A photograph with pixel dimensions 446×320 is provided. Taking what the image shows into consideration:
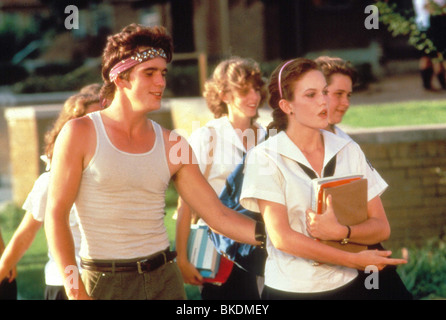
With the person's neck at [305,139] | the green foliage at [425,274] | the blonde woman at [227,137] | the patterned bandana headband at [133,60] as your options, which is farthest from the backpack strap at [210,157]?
the green foliage at [425,274]

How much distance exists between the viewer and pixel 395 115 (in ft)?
36.8

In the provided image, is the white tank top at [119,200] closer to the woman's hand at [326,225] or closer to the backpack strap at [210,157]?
the woman's hand at [326,225]

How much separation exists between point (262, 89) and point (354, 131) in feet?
6.72

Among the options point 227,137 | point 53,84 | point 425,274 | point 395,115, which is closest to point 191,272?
point 227,137

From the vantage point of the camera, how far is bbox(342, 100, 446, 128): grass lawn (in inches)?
380

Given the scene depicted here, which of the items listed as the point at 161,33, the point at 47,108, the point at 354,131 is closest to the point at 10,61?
the point at 47,108

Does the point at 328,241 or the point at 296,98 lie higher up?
the point at 296,98

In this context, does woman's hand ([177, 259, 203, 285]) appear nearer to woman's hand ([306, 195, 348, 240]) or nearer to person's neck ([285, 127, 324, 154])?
person's neck ([285, 127, 324, 154])

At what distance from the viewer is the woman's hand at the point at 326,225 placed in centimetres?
294

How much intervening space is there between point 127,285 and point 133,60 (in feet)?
3.19

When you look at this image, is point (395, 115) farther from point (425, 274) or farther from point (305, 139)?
point (305, 139)

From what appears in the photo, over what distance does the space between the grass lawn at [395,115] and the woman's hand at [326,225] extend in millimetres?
6138
